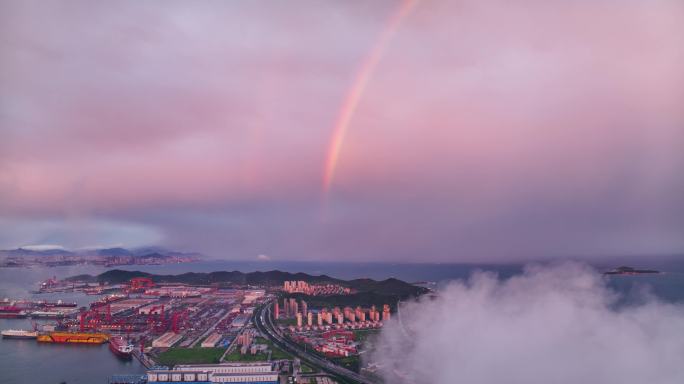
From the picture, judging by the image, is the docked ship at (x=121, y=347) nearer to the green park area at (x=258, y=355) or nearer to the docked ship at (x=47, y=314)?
the green park area at (x=258, y=355)

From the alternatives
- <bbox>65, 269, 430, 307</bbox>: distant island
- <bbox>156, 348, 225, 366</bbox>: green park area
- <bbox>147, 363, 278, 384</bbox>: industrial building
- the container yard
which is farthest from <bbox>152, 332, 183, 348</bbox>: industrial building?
<bbox>65, 269, 430, 307</bbox>: distant island

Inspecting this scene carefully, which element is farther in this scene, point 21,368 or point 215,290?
point 215,290

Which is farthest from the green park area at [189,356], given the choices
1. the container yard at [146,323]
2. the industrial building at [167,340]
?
the industrial building at [167,340]

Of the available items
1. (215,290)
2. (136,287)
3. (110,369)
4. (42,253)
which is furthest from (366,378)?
(42,253)

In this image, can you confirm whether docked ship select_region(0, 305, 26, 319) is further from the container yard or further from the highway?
the highway

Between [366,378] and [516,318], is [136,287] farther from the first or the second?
[516,318]

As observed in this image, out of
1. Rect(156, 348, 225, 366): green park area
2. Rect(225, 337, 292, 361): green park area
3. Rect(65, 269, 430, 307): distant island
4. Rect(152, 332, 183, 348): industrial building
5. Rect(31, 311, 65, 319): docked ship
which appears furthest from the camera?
Rect(65, 269, 430, 307): distant island

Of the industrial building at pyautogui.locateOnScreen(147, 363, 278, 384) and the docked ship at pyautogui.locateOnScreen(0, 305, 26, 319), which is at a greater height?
the industrial building at pyautogui.locateOnScreen(147, 363, 278, 384)
